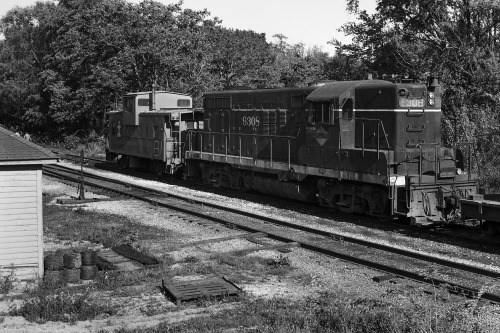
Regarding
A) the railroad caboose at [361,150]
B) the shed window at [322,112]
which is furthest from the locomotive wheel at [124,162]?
the shed window at [322,112]

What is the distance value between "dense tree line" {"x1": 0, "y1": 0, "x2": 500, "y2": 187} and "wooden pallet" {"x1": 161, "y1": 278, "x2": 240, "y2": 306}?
11056mm

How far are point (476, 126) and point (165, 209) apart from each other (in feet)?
38.2

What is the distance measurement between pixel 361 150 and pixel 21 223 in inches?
351

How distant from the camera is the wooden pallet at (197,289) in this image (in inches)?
373

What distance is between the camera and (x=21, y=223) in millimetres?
11141

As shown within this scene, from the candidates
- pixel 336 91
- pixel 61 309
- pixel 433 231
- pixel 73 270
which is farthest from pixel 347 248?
pixel 61 309

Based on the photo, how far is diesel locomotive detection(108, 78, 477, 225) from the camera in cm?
1539

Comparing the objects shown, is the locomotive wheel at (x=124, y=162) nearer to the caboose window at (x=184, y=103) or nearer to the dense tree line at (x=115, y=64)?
the caboose window at (x=184, y=103)

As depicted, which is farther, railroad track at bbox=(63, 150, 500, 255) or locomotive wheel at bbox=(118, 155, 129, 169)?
locomotive wheel at bbox=(118, 155, 129, 169)

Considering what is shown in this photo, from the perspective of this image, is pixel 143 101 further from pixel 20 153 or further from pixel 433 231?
pixel 20 153

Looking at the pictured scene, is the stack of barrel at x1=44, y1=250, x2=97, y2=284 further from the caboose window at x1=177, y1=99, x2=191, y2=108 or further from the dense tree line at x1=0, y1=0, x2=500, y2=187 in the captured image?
the caboose window at x1=177, y1=99, x2=191, y2=108

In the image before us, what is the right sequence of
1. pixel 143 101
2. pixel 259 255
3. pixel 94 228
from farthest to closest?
pixel 143 101 < pixel 94 228 < pixel 259 255

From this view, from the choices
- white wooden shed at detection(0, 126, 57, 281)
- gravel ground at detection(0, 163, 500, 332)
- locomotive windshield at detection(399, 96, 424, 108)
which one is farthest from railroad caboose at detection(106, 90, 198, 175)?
Result: white wooden shed at detection(0, 126, 57, 281)

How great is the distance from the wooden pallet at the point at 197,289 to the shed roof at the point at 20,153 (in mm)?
3265
